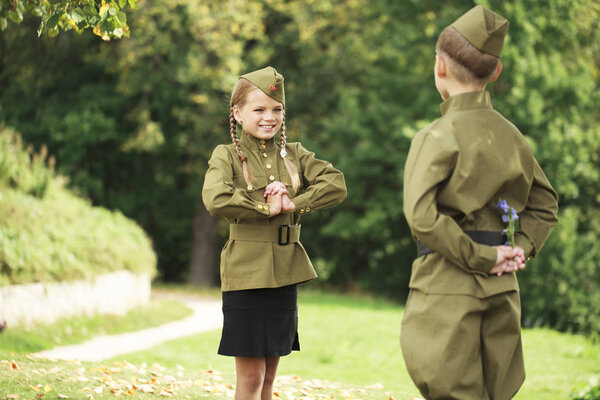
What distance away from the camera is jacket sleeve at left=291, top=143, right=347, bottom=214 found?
12.8ft

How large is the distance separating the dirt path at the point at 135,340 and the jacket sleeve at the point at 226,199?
380cm

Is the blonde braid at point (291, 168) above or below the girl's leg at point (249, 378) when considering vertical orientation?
above

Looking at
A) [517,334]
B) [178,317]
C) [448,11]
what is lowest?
[178,317]

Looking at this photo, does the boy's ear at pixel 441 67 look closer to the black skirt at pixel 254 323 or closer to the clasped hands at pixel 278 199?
the clasped hands at pixel 278 199

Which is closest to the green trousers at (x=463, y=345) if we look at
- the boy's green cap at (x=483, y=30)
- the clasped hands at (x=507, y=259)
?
the clasped hands at (x=507, y=259)

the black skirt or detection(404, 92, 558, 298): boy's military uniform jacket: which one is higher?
detection(404, 92, 558, 298): boy's military uniform jacket

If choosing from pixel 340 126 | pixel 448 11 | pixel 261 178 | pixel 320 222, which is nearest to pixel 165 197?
pixel 320 222

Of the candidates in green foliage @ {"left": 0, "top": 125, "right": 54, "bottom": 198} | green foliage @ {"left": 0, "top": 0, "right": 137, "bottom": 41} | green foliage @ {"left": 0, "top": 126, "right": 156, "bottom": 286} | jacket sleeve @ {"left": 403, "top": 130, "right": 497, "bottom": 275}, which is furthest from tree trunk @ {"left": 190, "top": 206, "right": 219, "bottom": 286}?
jacket sleeve @ {"left": 403, "top": 130, "right": 497, "bottom": 275}

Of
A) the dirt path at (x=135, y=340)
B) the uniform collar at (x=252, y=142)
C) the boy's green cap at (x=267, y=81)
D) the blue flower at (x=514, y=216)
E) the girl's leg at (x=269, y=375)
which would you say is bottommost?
the dirt path at (x=135, y=340)

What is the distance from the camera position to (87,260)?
1027 centimetres

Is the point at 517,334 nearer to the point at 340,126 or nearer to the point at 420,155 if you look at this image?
the point at 420,155

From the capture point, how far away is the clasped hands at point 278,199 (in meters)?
3.77

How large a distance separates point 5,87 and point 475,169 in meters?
19.2

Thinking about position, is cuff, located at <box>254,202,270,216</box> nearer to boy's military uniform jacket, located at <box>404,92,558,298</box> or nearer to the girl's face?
the girl's face
